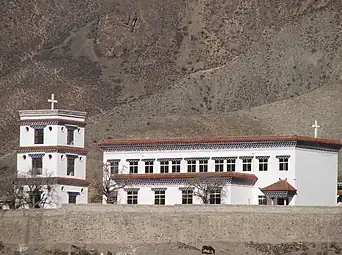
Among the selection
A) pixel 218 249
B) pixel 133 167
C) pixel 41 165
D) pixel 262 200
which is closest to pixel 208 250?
pixel 218 249

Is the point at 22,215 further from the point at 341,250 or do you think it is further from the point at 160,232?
the point at 341,250

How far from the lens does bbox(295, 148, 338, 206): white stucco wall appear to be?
166m

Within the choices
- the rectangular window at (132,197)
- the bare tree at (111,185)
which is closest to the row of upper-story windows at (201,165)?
the bare tree at (111,185)

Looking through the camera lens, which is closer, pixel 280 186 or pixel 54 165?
pixel 280 186

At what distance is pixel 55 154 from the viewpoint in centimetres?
16812

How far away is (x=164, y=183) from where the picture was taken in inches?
6663

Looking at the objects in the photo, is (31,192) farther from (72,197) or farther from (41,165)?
(72,197)

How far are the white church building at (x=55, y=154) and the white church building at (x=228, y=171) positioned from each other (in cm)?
343

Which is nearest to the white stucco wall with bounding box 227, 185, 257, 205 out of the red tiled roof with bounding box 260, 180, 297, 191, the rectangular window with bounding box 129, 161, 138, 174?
the red tiled roof with bounding box 260, 180, 297, 191

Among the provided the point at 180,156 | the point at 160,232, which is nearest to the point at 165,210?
the point at 160,232

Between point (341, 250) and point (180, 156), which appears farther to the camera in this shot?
point (180, 156)

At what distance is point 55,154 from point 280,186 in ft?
55.4

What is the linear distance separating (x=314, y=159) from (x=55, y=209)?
2003cm

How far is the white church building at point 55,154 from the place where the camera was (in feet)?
551
